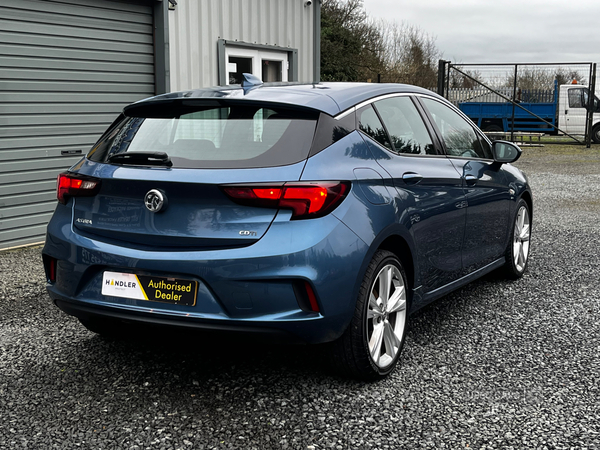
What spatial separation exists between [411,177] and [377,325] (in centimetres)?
86

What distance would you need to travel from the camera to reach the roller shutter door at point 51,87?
7453mm

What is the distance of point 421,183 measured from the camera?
3957 millimetres

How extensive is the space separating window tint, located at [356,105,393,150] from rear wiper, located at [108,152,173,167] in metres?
1.04

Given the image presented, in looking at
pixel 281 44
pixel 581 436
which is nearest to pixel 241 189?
pixel 581 436

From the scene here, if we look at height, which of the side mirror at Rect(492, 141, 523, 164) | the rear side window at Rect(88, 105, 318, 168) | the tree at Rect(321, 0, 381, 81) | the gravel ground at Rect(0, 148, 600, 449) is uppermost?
the tree at Rect(321, 0, 381, 81)

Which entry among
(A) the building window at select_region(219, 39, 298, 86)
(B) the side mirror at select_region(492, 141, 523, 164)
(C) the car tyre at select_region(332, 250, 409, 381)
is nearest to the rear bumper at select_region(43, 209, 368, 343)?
(C) the car tyre at select_region(332, 250, 409, 381)

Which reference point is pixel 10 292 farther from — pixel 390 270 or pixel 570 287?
pixel 570 287

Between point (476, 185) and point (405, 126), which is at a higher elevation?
point (405, 126)

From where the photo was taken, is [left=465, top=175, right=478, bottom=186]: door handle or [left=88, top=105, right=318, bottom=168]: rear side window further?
[left=465, top=175, right=478, bottom=186]: door handle

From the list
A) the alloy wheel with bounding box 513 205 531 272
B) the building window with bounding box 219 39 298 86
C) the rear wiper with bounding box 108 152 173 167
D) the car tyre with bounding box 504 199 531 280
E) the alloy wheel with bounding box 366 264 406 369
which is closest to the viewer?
the rear wiper with bounding box 108 152 173 167

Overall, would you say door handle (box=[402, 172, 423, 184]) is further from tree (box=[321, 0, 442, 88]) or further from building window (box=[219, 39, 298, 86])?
tree (box=[321, 0, 442, 88])

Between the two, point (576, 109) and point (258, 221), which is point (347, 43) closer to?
point (576, 109)

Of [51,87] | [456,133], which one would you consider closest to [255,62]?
[51,87]

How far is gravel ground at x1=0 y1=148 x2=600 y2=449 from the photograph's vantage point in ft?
9.82
